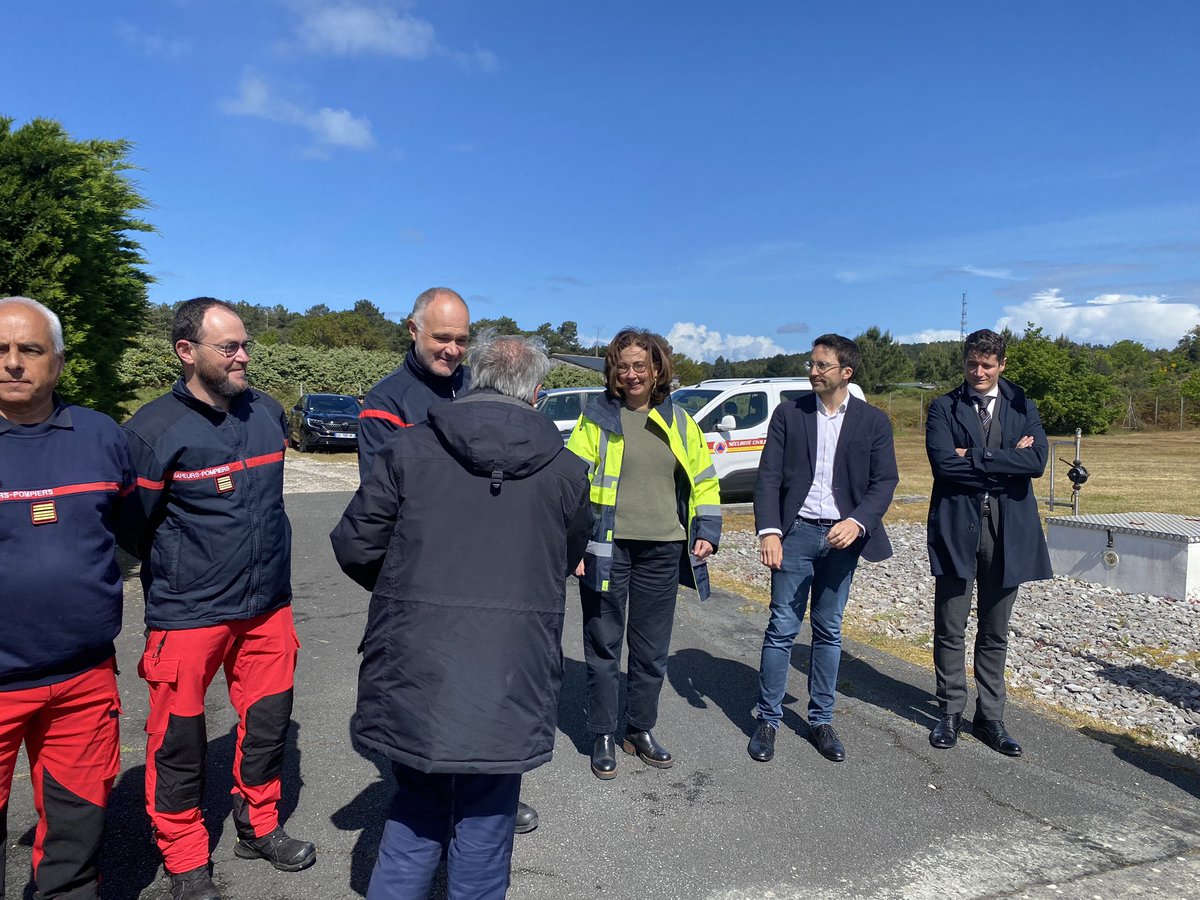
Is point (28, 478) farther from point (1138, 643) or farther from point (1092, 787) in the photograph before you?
point (1138, 643)

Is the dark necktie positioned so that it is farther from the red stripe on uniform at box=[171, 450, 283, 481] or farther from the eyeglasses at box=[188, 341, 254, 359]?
the eyeglasses at box=[188, 341, 254, 359]

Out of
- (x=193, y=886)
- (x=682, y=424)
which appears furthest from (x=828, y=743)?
(x=193, y=886)

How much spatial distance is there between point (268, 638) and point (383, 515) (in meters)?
1.17

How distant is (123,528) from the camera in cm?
282

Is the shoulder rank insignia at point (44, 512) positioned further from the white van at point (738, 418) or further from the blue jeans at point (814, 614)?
the white van at point (738, 418)

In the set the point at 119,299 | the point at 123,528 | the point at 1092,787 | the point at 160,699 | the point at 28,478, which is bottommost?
the point at 1092,787

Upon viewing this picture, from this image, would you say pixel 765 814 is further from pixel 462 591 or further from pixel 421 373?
pixel 421 373

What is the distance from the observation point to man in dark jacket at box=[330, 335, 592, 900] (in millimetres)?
2328

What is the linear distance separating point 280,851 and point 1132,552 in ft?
25.6

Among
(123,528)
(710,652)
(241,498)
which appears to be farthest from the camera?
(710,652)

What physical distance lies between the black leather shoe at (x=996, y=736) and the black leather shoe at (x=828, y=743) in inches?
31.3

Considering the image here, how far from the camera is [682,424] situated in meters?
4.23

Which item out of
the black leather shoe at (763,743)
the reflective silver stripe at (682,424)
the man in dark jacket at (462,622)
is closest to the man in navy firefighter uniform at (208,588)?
the man in dark jacket at (462,622)

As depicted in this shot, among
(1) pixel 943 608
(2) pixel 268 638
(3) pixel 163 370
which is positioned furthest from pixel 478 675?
(3) pixel 163 370
